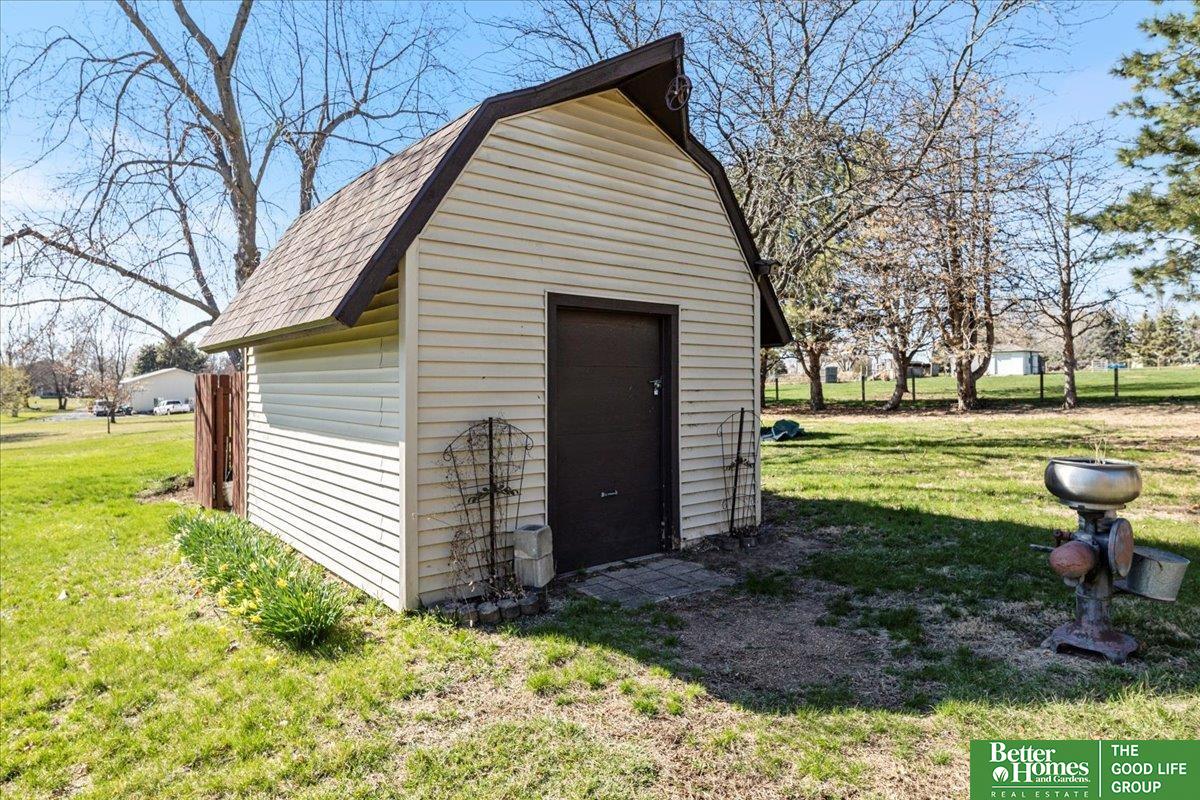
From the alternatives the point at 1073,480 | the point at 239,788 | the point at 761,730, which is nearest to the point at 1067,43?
the point at 1073,480

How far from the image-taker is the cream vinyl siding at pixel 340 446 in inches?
189

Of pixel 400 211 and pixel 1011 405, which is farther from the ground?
pixel 400 211

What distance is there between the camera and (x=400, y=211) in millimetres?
4559

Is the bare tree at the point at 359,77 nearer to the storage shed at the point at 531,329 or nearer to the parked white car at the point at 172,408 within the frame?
the storage shed at the point at 531,329

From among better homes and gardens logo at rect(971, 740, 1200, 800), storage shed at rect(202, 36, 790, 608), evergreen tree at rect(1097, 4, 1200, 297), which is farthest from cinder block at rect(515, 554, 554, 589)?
evergreen tree at rect(1097, 4, 1200, 297)

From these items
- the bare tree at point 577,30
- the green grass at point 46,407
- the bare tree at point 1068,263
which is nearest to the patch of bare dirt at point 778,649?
the bare tree at point 577,30

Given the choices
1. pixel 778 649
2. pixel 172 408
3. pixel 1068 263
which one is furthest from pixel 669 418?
A: pixel 172 408

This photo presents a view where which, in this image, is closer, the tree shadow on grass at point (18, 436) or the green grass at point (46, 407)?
the tree shadow on grass at point (18, 436)

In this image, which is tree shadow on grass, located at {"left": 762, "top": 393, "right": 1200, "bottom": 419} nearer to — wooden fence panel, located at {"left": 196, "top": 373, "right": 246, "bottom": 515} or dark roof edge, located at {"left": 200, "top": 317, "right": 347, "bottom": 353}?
wooden fence panel, located at {"left": 196, "top": 373, "right": 246, "bottom": 515}

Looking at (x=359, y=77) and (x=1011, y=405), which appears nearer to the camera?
(x=359, y=77)

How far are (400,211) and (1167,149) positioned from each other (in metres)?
10.7

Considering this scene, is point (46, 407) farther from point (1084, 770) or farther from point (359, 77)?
point (1084, 770)

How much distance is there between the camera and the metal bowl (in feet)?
11.2

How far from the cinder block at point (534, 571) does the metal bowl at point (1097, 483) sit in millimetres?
3310
